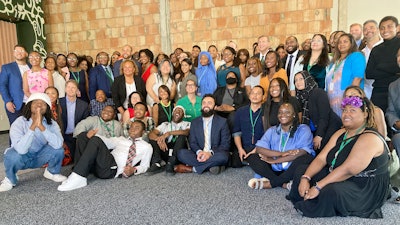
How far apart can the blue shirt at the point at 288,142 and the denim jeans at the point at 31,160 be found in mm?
2366

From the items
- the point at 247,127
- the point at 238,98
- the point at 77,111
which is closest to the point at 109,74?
the point at 77,111

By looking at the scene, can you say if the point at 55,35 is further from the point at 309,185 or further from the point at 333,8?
the point at 309,185

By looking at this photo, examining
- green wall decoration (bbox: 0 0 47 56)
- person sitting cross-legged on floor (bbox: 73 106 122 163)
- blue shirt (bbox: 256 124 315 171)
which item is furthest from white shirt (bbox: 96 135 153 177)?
green wall decoration (bbox: 0 0 47 56)

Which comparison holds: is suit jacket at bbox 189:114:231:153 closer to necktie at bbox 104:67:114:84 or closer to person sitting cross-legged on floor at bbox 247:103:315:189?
person sitting cross-legged on floor at bbox 247:103:315:189

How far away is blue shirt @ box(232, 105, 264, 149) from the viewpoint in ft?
13.8

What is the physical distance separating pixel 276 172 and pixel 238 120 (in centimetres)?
98

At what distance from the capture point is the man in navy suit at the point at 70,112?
192 inches

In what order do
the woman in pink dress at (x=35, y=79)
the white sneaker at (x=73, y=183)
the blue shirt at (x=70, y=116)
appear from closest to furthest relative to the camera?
the white sneaker at (x=73, y=183)
the woman in pink dress at (x=35, y=79)
the blue shirt at (x=70, y=116)

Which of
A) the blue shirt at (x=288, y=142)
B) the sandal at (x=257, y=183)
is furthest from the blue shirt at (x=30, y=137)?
the blue shirt at (x=288, y=142)

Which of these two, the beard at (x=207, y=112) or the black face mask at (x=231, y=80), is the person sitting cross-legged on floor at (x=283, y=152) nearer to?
the beard at (x=207, y=112)

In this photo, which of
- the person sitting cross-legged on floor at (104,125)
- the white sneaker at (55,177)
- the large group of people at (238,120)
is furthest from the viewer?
the person sitting cross-legged on floor at (104,125)

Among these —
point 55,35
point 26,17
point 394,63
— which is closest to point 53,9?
point 55,35

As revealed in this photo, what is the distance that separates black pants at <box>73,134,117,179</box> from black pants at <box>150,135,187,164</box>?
53 cm

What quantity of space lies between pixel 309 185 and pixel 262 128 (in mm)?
1491
